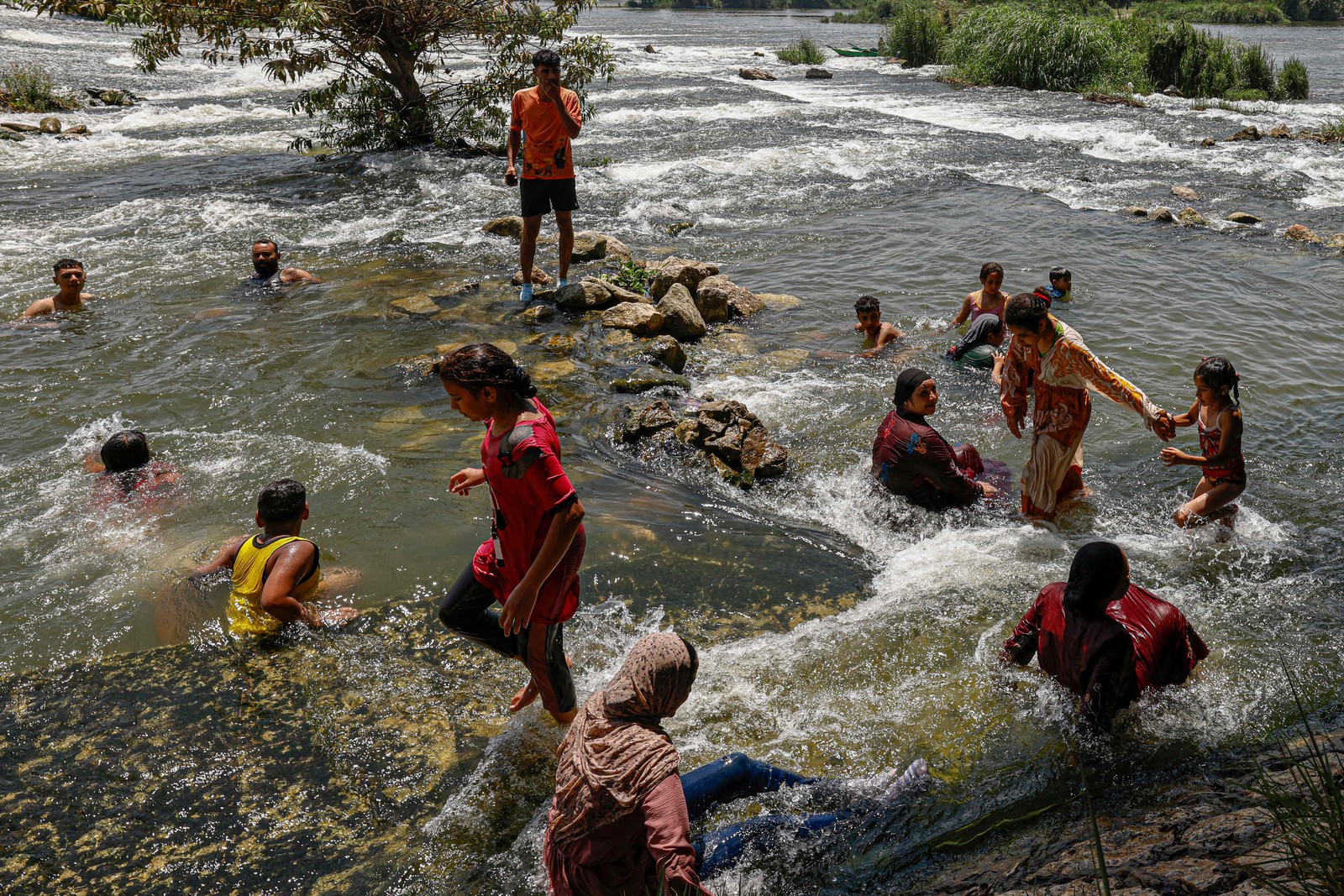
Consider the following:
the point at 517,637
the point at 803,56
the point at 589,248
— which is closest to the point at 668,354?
the point at 589,248

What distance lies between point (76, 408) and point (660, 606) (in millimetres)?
5460

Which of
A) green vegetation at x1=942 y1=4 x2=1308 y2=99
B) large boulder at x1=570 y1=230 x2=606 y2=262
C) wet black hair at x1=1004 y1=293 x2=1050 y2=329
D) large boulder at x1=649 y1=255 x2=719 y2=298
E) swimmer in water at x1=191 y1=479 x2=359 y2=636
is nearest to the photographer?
swimmer in water at x1=191 y1=479 x2=359 y2=636

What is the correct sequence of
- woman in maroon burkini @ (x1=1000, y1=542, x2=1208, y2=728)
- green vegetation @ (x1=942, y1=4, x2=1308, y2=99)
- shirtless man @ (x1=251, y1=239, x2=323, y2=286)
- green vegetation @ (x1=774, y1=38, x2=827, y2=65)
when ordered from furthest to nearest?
green vegetation @ (x1=774, y1=38, x2=827, y2=65)
green vegetation @ (x1=942, y1=4, x2=1308, y2=99)
shirtless man @ (x1=251, y1=239, x2=323, y2=286)
woman in maroon burkini @ (x1=1000, y1=542, x2=1208, y2=728)

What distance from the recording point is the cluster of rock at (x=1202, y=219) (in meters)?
11.7

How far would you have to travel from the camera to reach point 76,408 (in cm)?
729

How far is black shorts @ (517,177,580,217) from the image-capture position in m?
8.88

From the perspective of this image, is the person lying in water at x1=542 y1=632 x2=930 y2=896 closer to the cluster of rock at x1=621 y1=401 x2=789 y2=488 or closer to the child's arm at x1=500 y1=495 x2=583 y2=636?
the child's arm at x1=500 y1=495 x2=583 y2=636

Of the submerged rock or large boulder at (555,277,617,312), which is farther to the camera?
the submerged rock

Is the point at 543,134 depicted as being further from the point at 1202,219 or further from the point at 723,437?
the point at 1202,219

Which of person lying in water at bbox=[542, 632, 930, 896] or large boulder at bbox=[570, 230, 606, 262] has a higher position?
large boulder at bbox=[570, 230, 606, 262]

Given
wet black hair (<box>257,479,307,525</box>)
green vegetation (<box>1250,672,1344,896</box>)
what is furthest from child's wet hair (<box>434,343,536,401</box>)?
green vegetation (<box>1250,672,1344,896</box>)

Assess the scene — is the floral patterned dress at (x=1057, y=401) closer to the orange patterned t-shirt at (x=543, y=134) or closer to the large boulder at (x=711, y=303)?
the large boulder at (x=711, y=303)

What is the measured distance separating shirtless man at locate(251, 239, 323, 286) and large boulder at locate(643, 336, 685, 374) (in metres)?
4.57

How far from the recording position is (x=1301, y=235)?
1180 centimetres
